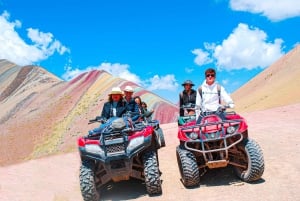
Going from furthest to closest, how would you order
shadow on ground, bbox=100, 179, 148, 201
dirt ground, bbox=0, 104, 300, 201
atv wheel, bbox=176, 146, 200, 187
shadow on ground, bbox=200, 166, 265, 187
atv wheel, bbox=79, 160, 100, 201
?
shadow on ground, bbox=100, 179, 148, 201 → shadow on ground, bbox=200, 166, 265, 187 → atv wheel, bbox=176, 146, 200, 187 → atv wheel, bbox=79, 160, 100, 201 → dirt ground, bbox=0, 104, 300, 201

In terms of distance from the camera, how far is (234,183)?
23.3 ft

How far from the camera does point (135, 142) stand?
681 cm

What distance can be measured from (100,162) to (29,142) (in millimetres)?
21775

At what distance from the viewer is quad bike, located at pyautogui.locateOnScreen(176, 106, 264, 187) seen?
683cm

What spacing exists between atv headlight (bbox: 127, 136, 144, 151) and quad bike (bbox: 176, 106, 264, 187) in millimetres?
811

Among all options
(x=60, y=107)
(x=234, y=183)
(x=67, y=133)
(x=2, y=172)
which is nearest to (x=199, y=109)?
(x=234, y=183)

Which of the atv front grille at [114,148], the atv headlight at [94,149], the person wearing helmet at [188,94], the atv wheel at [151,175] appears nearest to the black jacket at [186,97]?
the person wearing helmet at [188,94]

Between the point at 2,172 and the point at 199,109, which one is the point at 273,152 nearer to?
the point at 199,109

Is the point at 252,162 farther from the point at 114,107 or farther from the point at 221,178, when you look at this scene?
the point at 114,107

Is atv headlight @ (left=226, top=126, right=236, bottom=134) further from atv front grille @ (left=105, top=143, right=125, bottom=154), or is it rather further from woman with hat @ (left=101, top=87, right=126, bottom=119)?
woman with hat @ (left=101, top=87, right=126, bottom=119)

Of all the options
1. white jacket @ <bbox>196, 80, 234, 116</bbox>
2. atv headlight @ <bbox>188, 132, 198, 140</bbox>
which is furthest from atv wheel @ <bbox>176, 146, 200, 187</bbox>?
white jacket @ <bbox>196, 80, 234, 116</bbox>

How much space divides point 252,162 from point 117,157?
7.65ft

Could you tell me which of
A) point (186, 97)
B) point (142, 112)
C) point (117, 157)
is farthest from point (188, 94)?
point (117, 157)

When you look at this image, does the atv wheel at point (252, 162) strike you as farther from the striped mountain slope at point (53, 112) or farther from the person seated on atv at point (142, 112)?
the striped mountain slope at point (53, 112)
